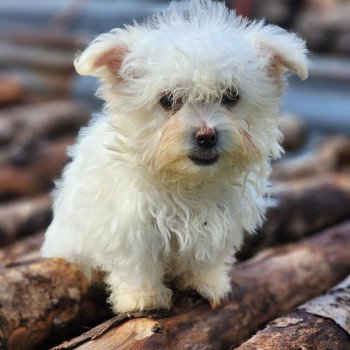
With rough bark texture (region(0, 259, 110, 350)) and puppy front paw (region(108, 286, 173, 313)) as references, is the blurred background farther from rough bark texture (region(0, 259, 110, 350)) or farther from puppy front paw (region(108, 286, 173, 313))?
puppy front paw (region(108, 286, 173, 313))

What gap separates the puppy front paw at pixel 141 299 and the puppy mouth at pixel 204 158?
79 centimetres

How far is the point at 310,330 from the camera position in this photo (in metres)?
3.34

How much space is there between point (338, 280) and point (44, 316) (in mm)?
1971

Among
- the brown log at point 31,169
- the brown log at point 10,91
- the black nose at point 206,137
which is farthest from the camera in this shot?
the brown log at point 10,91

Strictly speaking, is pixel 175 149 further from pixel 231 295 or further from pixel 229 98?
pixel 231 295

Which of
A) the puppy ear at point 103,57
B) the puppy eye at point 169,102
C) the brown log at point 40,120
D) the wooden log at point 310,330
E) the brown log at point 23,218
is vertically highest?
the brown log at point 40,120

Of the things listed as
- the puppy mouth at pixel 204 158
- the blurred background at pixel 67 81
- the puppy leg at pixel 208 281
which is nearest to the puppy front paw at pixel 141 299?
the puppy leg at pixel 208 281

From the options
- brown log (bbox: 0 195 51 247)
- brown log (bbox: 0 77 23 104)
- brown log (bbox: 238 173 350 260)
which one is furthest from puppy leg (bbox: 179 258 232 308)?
brown log (bbox: 0 77 23 104)

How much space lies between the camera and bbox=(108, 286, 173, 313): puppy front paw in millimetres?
3375

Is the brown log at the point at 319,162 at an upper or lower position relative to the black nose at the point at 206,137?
lower

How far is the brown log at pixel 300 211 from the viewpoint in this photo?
16.8 ft

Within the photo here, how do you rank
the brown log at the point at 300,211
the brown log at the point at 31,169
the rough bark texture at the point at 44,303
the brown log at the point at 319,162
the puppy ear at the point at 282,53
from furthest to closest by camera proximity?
the brown log at the point at 319,162 < the brown log at the point at 31,169 < the brown log at the point at 300,211 < the rough bark texture at the point at 44,303 < the puppy ear at the point at 282,53

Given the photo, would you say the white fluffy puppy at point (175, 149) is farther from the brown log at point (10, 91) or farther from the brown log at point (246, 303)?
the brown log at point (10, 91)

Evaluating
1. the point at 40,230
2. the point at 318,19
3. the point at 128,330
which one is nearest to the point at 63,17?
the point at 318,19
